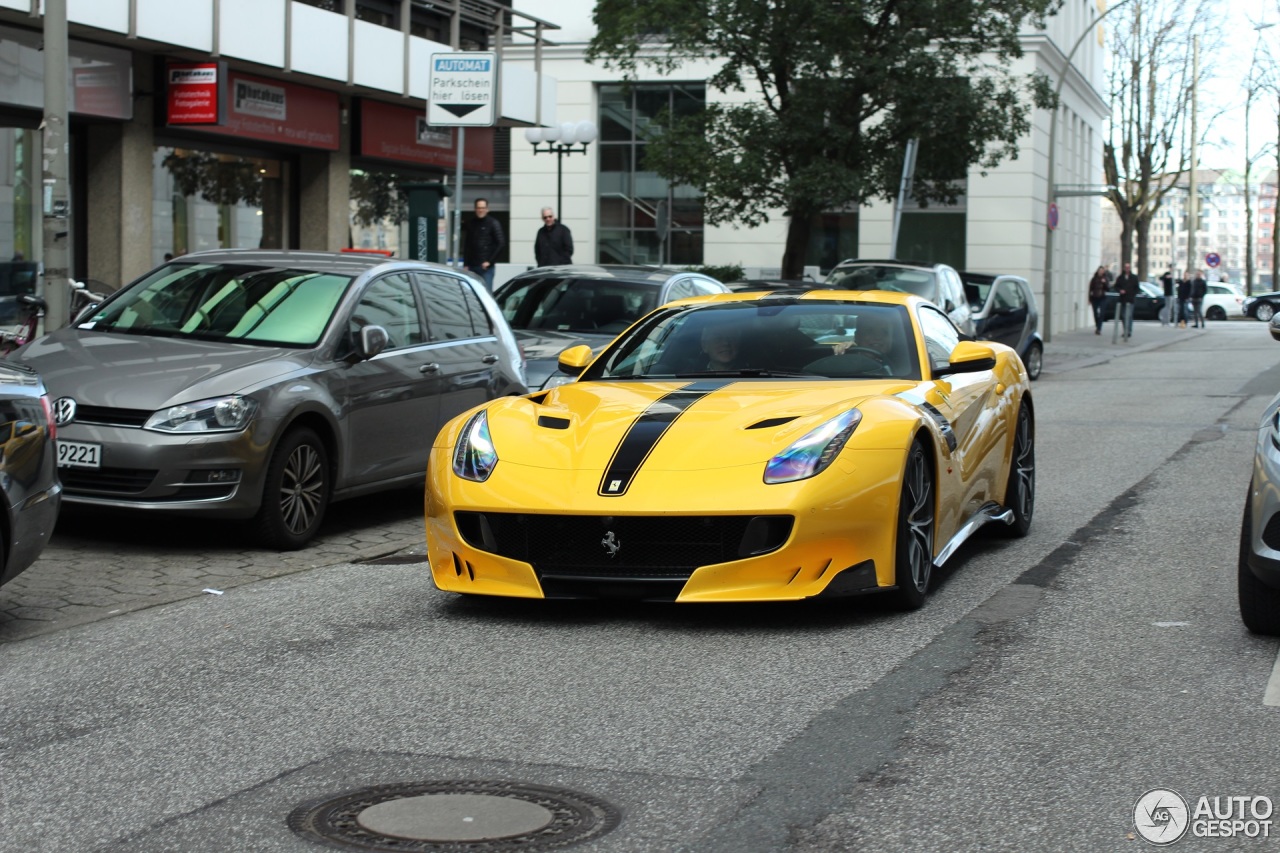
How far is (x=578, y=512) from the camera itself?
610 centimetres

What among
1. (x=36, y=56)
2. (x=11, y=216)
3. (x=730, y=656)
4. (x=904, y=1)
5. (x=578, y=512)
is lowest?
(x=730, y=656)

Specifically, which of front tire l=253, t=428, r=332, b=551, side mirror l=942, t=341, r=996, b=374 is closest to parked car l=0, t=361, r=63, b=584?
front tire l=253, t=428, r=332, b=551

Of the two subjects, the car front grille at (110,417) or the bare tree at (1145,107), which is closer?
the car front grille at (110,417)

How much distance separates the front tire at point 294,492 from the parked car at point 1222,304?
66828 mm

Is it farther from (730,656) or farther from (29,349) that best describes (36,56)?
(730,656)

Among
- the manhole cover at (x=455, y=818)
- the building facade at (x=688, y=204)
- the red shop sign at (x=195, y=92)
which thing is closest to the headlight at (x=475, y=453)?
the manhole cover at (x=455, y=818)

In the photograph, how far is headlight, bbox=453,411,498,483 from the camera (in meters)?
6.45

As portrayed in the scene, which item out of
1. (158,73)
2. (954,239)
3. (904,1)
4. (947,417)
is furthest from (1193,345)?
(947,417)

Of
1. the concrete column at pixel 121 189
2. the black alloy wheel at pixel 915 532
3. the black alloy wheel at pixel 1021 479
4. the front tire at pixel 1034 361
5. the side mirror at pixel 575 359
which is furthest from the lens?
the front tire at pixel 1034 361

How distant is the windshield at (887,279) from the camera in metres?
20.6

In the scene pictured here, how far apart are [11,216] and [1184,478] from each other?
1284 cm

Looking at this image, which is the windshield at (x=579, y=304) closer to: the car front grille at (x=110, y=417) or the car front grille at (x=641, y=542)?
the car front grille at (x=110, y=417)

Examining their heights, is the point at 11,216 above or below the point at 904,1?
below

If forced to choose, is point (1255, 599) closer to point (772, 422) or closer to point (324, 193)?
point (772, 422)
